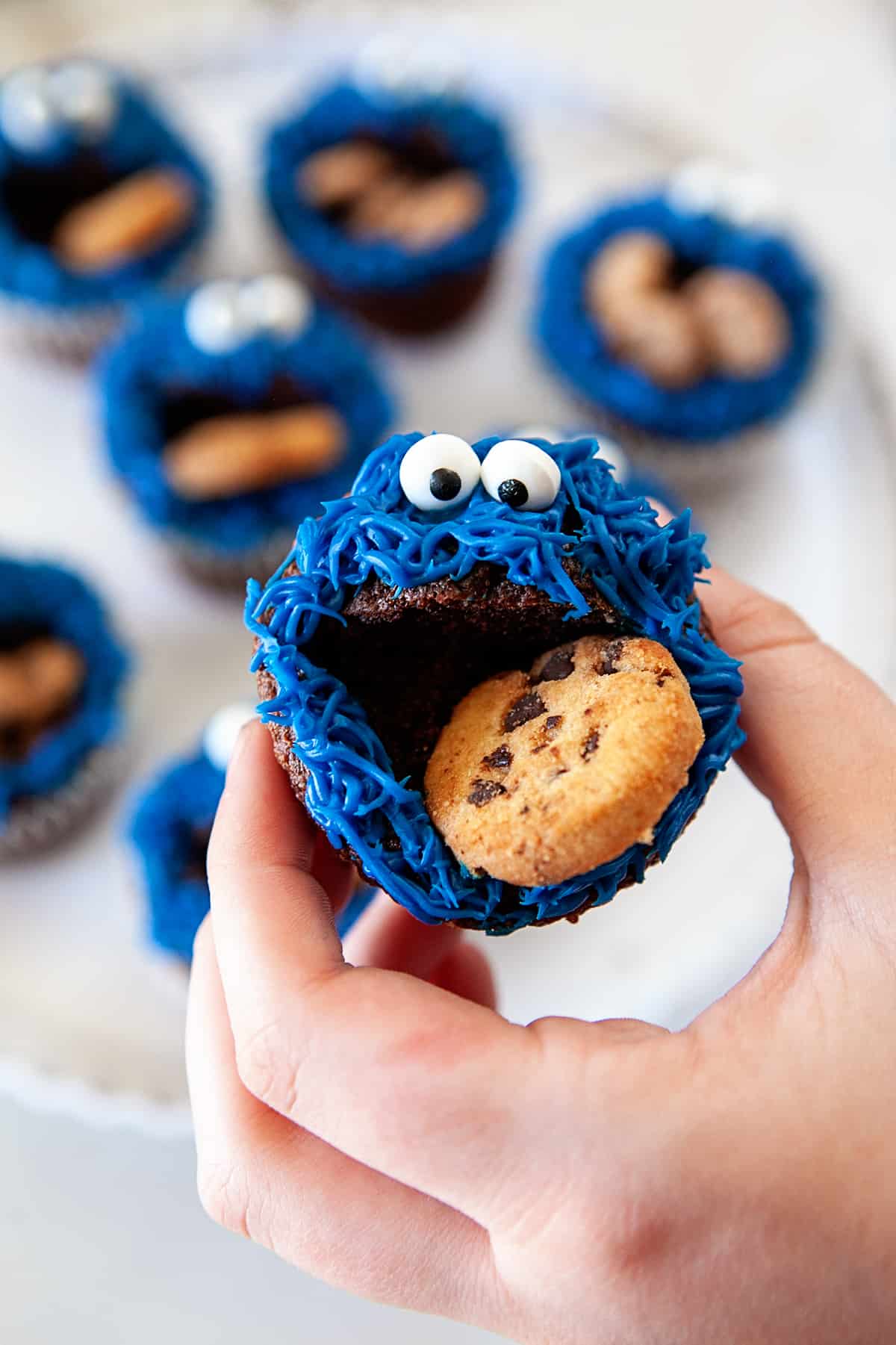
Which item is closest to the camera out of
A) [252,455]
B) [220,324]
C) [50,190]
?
[252,455]

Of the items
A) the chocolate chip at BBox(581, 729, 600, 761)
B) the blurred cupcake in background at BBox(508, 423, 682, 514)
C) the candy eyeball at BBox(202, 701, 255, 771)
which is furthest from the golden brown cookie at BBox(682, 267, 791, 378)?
the chocolate chip at BBox(581, 729, 600, 761)

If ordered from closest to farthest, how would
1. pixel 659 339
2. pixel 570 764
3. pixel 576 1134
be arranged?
pixel 576 1134 < pixel 570 764 < pixel 659 339

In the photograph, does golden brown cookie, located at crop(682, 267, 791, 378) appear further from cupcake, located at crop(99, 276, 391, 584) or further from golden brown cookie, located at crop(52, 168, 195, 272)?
golden brown cookie, located at crop(52, 168, 195, 272)

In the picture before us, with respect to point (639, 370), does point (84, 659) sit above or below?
below

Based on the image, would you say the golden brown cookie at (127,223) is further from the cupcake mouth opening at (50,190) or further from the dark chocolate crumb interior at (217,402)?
the dark chocolate crumb interior at (217,402)

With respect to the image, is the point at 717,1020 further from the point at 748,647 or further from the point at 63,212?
the point at 63,212

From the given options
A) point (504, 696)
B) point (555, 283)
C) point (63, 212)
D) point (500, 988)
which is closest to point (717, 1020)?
point (504, 696)

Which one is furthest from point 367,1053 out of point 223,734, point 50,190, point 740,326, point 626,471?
point 50,190

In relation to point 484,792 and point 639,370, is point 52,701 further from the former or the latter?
point 639,370
